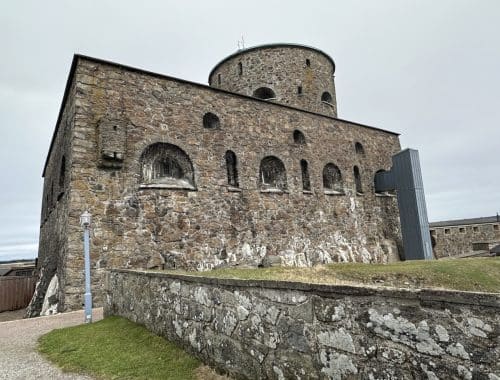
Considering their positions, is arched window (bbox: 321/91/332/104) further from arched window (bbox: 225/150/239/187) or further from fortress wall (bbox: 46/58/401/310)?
arched window (bbox: 225/150/239/187)

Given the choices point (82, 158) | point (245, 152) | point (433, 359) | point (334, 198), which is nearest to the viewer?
point (433, 359)

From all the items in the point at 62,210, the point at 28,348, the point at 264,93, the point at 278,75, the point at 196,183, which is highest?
the point at 278,75

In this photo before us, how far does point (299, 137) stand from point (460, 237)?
603 inches

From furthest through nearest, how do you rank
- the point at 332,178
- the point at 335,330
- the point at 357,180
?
the point at 357,180 → the point at 332,178 → the point at 335,330

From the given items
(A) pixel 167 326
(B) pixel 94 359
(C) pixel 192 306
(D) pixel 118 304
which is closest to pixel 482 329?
(C) pixel 192 306

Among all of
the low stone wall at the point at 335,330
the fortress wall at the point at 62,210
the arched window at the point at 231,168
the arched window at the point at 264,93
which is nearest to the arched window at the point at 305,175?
the arched window at the point at 231,168

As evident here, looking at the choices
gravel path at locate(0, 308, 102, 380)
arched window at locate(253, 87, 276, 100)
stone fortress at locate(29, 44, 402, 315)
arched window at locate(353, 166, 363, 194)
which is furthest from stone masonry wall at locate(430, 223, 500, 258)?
gravel path at locate(0, 308, 102, 380)

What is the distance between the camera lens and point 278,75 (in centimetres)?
1952

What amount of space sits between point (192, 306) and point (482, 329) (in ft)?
10.6

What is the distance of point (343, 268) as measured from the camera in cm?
1023

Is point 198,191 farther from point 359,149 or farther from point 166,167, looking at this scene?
point 359,149

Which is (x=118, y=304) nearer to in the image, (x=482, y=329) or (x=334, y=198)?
(x=482, y=329)

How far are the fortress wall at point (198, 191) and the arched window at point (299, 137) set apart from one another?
203 mm

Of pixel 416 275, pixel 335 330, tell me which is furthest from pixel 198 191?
pixel 335 330
